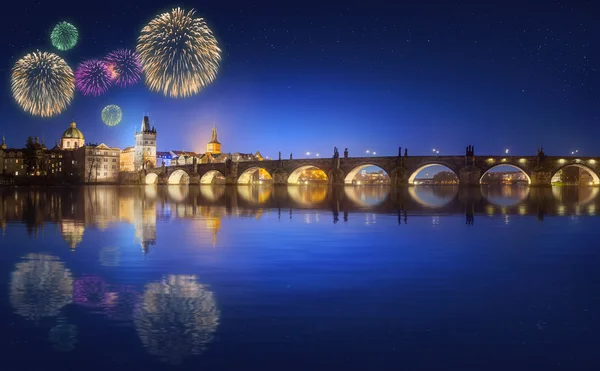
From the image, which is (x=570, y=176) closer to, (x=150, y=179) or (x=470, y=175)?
(x=470, y=175)

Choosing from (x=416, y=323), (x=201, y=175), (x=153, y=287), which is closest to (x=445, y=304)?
(x=416, y=323)

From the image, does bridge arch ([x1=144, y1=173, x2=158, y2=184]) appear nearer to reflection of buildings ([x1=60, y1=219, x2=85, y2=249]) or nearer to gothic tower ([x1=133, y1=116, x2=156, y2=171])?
gothic tower ([x1=133, y1=116, x2=156, y2=171])

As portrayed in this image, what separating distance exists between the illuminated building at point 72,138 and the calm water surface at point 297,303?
166 m

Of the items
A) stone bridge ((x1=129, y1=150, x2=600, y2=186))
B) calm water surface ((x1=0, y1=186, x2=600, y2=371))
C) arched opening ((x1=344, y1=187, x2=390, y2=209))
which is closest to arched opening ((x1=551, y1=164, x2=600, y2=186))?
stone bridge ((x1=129, y1=150, x2=600, y2=186))

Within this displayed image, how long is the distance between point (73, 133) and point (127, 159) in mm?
20079

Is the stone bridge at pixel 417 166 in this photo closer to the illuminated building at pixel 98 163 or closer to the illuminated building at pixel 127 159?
the illuminated building at pixel 98 163

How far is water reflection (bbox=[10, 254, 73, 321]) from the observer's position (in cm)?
859

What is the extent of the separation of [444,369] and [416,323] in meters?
1.69

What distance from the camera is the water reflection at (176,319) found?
271 inches

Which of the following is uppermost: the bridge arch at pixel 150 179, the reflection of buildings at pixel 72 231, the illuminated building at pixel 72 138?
the illuminated building at pixel 72 138

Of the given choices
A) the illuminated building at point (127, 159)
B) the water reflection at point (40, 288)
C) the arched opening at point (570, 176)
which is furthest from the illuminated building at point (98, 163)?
the water reflection at point (40, 288)

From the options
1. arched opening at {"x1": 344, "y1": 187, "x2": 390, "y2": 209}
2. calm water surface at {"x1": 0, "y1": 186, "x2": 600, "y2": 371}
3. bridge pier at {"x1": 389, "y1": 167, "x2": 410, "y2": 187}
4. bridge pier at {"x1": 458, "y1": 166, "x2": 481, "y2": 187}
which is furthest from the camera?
bridge pier at {"x1": 389, "y1": 167, "x2": 410, "y2": 187}

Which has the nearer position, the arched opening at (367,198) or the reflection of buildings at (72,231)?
the reflection of buildings at (72,231)

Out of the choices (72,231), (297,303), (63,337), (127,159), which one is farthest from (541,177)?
(127,159)
